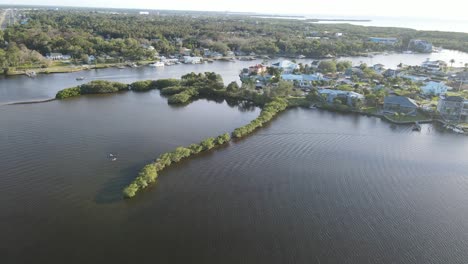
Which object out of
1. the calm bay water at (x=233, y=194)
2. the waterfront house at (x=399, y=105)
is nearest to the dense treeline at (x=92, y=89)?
the calm bay water at (x=233, y=194)

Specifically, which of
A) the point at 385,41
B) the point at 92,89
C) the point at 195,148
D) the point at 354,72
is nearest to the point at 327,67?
the point at 354,72

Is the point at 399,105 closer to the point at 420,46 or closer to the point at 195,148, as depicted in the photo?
the point at 195,148

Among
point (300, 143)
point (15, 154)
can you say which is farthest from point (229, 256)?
point (15, 154)

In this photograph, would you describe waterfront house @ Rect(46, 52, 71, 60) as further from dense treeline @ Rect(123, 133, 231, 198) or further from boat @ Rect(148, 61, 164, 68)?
dense treeline @ Rect(123, 133, 231, 198)

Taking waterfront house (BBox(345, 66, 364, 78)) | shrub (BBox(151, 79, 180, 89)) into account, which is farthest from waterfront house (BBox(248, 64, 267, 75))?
waterfront house (BBox(345, 66, 364, 78))

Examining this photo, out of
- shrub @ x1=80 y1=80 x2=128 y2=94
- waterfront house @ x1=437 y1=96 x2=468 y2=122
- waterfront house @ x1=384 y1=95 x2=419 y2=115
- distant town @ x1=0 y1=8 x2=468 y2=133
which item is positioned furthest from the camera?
shrub @ x1=80 y1=80 x2=128 y2=94

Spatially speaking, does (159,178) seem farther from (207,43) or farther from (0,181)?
(207,43)

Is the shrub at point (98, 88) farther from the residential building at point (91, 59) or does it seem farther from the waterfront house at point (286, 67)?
the waterfront house at point (286, 67)
